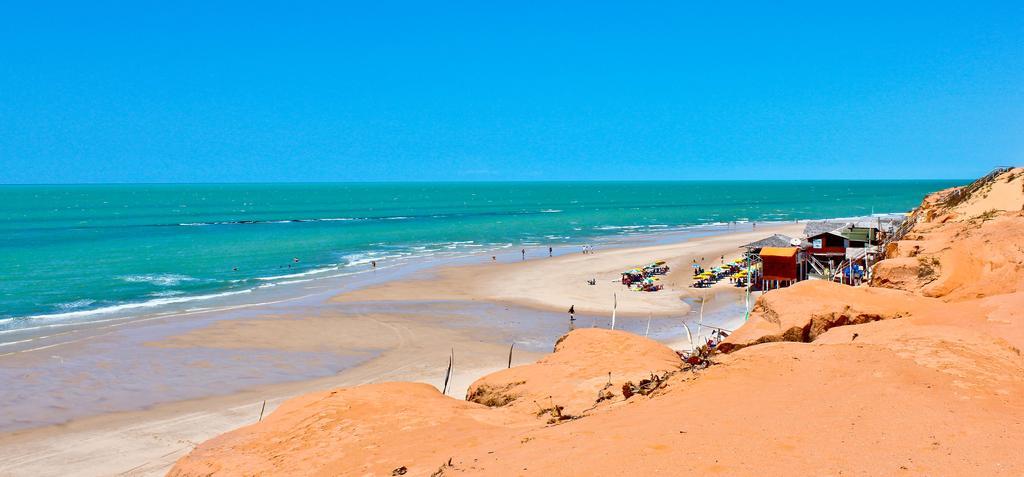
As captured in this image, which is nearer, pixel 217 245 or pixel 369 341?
pixel 369 341

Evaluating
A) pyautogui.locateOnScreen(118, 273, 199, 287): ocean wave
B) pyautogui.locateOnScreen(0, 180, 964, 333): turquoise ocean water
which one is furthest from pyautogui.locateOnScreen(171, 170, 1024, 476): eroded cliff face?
pyautogui.locateOnScreen(118, 273, 199, 287): ocean wave

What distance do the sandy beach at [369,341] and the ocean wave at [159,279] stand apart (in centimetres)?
1378

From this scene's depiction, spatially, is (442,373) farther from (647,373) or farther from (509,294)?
(509,294)

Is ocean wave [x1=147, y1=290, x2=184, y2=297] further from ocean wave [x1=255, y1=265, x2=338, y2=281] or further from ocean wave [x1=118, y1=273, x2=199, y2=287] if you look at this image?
ocean wave [x1=255, y1=265, x2=338, y2=281]

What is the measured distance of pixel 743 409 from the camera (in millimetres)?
9141

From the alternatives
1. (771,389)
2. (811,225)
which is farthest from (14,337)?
(811,225)

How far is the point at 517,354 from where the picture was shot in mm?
26938

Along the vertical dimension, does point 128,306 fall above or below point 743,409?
below

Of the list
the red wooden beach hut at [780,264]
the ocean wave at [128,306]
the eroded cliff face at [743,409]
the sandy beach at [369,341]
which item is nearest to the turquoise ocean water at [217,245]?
the ocean wave at [128,306]

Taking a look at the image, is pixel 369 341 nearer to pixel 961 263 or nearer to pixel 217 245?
pixel 961 263

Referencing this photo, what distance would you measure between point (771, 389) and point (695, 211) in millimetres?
123836

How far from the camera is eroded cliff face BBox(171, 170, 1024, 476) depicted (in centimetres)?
761

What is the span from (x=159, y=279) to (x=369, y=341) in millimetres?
25007

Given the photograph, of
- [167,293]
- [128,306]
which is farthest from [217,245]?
[128,306]
